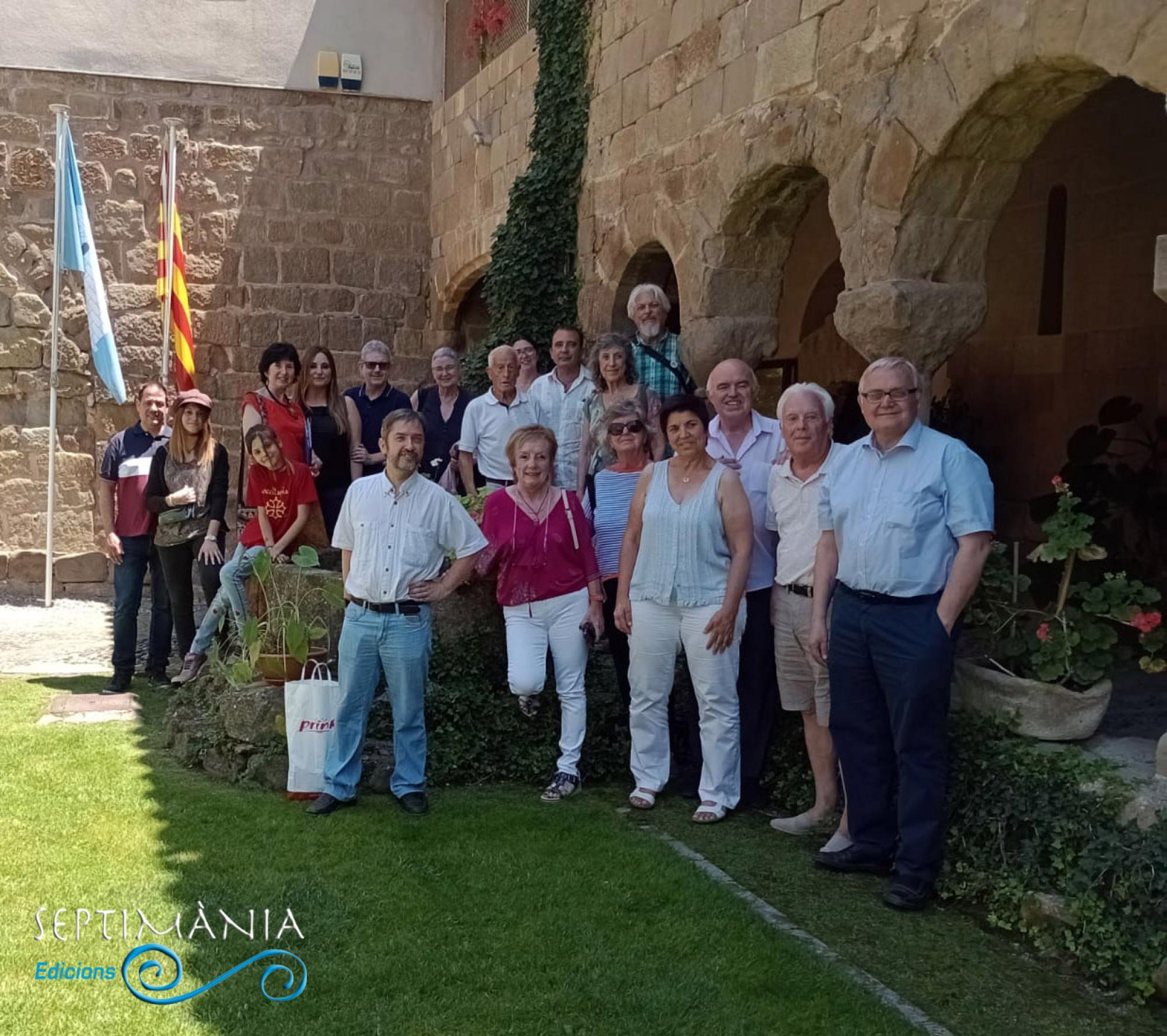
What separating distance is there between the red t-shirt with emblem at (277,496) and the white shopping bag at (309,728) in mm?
1491

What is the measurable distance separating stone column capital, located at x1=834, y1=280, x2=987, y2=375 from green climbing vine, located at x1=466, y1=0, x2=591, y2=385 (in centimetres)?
373

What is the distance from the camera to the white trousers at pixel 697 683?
4789mm

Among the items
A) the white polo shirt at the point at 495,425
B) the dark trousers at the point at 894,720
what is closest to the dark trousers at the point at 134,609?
the white polo shirt at the point at 495,425

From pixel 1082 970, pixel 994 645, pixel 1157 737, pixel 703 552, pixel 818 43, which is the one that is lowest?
pixel 1082 970

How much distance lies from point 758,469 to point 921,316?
0.95 metres

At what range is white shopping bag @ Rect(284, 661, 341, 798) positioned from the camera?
4941 millimetres

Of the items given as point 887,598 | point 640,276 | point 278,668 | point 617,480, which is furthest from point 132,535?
point 887,598

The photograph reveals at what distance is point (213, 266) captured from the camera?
37.0 ft

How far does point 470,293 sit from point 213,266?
2.29 m

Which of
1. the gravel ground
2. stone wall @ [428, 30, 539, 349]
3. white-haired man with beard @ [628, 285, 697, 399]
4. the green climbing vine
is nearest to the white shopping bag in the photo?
white-haired man with beard @ [628, 285, 697, 399]

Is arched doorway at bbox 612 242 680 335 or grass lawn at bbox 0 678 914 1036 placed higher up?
arched doorway at bbox 612 242 680 335

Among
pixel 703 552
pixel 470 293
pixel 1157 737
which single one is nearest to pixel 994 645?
pixel 1157 737

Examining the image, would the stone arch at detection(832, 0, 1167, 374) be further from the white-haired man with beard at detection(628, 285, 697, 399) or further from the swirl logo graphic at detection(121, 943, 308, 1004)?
the swirl logo graphic at detection(121, 943, 308, 1004)

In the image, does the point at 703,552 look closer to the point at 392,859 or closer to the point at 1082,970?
the point at 392,859
